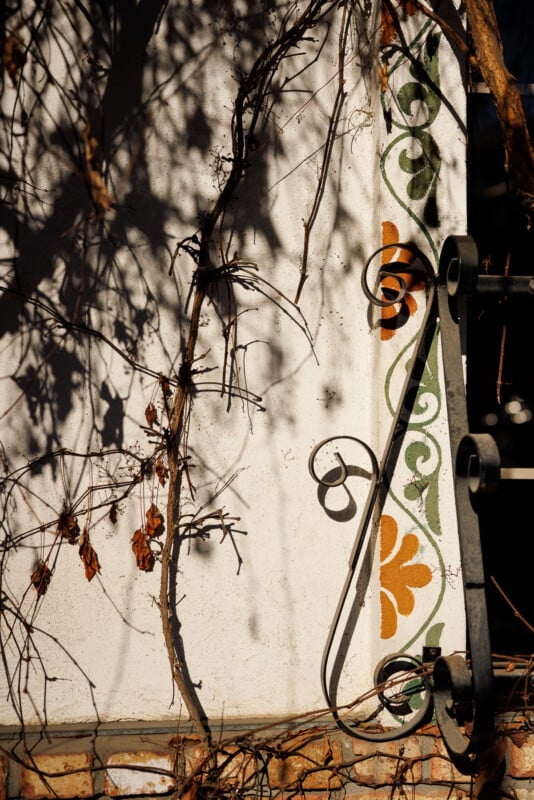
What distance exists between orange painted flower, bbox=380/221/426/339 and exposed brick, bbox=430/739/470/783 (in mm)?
1224

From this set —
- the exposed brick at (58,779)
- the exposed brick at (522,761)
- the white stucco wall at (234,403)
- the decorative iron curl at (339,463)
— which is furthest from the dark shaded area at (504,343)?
the exposed brick at (58,779)

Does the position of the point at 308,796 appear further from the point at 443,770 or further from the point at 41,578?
the point at 41,578

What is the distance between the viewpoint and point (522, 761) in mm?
2064

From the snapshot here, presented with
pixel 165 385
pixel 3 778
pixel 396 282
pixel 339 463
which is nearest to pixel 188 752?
pixel 3 778

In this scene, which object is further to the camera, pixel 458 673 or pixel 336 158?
pixel 336 158

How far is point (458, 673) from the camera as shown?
1.81 m

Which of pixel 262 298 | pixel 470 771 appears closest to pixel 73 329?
pixel 262 298

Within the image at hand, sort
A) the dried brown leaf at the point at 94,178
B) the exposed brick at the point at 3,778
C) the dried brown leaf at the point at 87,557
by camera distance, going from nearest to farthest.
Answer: the dried brown leaf at the point at 94,178, the exposed brick at the point at 3,778, the dried brown leaf at the point at 87,557

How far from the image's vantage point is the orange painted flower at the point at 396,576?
2096 millimetres

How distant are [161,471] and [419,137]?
1.25 m

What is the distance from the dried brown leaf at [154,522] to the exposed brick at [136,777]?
629 mm

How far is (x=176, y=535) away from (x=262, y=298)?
0.76 meters

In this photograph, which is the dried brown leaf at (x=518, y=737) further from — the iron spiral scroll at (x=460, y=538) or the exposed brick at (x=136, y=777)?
the exposed brick at (x=136, y=777)

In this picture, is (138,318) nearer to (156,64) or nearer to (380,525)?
(156,64)
